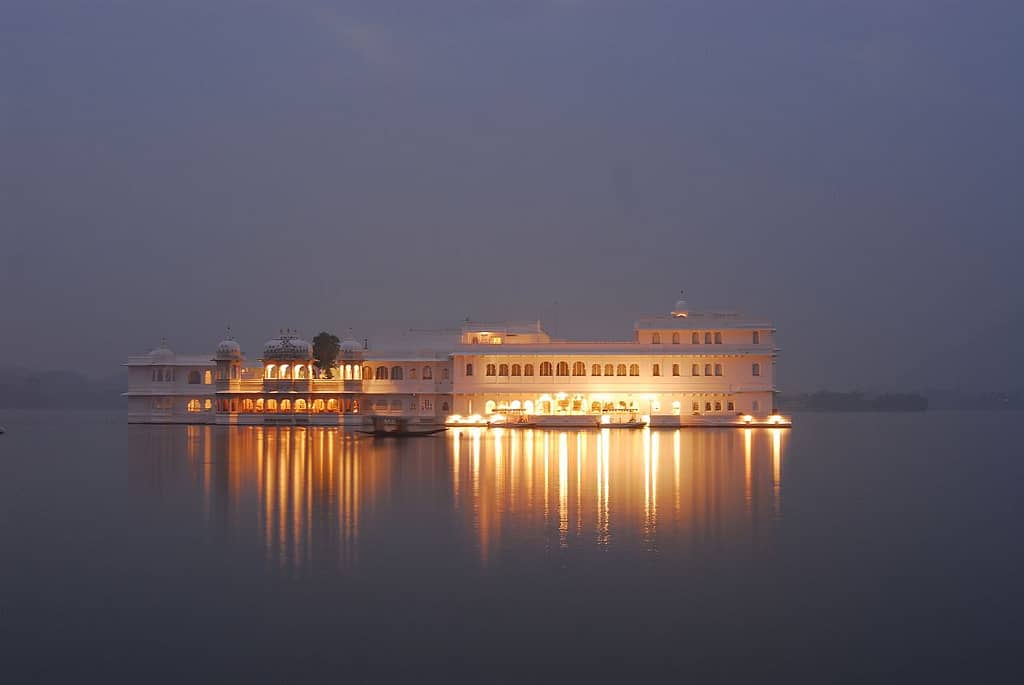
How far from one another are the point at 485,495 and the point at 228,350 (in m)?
42.1

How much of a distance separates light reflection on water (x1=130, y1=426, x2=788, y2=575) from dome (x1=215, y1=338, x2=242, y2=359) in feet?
74.2

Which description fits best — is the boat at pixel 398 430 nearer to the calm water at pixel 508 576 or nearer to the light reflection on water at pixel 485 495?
the light reflection on water at pixel 485 495

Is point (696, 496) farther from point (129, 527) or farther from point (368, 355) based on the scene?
point (368, 355)

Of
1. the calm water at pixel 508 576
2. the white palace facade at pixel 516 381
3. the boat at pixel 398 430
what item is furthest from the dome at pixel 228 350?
the calm water at pixel 508 576

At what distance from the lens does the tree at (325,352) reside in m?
58.4

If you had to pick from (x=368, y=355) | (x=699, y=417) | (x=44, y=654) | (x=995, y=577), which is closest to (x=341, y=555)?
(x=44, y=654)

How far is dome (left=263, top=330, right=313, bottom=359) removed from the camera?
58.1 meters

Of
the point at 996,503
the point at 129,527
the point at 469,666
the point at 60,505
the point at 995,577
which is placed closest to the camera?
the point at 469,666

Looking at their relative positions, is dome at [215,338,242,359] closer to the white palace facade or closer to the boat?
the white palace facade

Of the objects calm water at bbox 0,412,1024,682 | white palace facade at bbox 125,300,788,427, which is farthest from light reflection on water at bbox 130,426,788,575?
white palace facade at bbox 125,300,788,427

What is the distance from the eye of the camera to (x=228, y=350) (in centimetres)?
5822

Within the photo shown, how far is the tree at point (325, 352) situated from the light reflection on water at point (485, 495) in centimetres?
2254

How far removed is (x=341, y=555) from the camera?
13.2m

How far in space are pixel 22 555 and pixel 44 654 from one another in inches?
207
